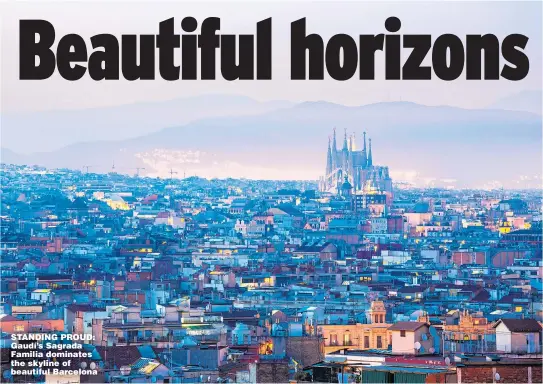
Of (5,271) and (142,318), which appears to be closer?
(142,318)

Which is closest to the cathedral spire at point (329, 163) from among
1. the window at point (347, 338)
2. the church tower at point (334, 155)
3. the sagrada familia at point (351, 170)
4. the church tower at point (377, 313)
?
the sagrada familia at point (351, 170)

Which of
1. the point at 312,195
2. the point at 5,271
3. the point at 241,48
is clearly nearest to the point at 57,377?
the point at 241,48

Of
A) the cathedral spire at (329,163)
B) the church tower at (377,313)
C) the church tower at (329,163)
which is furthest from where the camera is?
the church tower at (329,163)

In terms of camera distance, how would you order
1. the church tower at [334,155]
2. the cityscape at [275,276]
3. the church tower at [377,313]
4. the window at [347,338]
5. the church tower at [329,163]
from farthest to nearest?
the church tower at [334,155] < the church tower at [329,163] < the church tower at [377,313] < the window at [347,338] < the cityscape at [275,276]

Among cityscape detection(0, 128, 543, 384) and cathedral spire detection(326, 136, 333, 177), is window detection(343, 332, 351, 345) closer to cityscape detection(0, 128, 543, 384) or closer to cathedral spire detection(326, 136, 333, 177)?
cityscape detection(0, 128, 543, 384)

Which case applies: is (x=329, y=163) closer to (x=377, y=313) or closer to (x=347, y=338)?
(x=377, y=313)

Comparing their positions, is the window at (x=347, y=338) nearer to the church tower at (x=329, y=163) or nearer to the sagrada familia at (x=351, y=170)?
the sagrada familia at (x=351, y=170)

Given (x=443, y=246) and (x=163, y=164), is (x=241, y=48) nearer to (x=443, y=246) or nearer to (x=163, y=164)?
(x=443, y=246)
